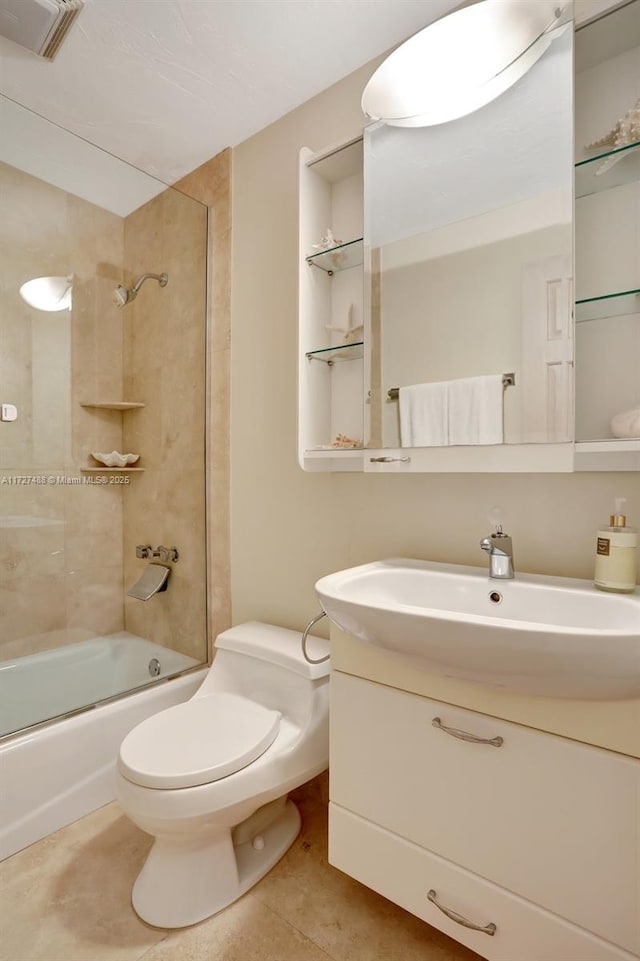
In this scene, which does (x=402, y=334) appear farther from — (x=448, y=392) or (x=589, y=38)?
(x=589, y=38)

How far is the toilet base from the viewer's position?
1160 mm

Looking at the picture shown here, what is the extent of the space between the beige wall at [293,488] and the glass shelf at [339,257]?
17cm

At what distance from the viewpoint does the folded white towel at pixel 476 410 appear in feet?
3.89

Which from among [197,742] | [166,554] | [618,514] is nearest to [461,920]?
[197,742]

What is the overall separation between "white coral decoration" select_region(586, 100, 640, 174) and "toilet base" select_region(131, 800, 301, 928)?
1.79 meters

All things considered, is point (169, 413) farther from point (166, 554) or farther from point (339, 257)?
point (339, 257)

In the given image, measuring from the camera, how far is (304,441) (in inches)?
60.2

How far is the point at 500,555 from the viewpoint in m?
1.11

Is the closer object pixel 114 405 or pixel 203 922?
pixel 203 922

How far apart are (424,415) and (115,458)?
1.35m

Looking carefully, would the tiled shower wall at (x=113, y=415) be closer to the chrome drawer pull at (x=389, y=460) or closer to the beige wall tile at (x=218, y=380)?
the beige wall tile at (x=218, y=380)

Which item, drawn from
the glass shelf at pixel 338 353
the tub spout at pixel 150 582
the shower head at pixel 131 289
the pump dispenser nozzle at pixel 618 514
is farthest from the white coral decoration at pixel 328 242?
the tub spout at pixel 150 582

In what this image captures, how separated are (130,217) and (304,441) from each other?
140 cm

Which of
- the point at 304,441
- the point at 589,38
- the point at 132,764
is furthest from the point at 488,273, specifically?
the point at 132,764
